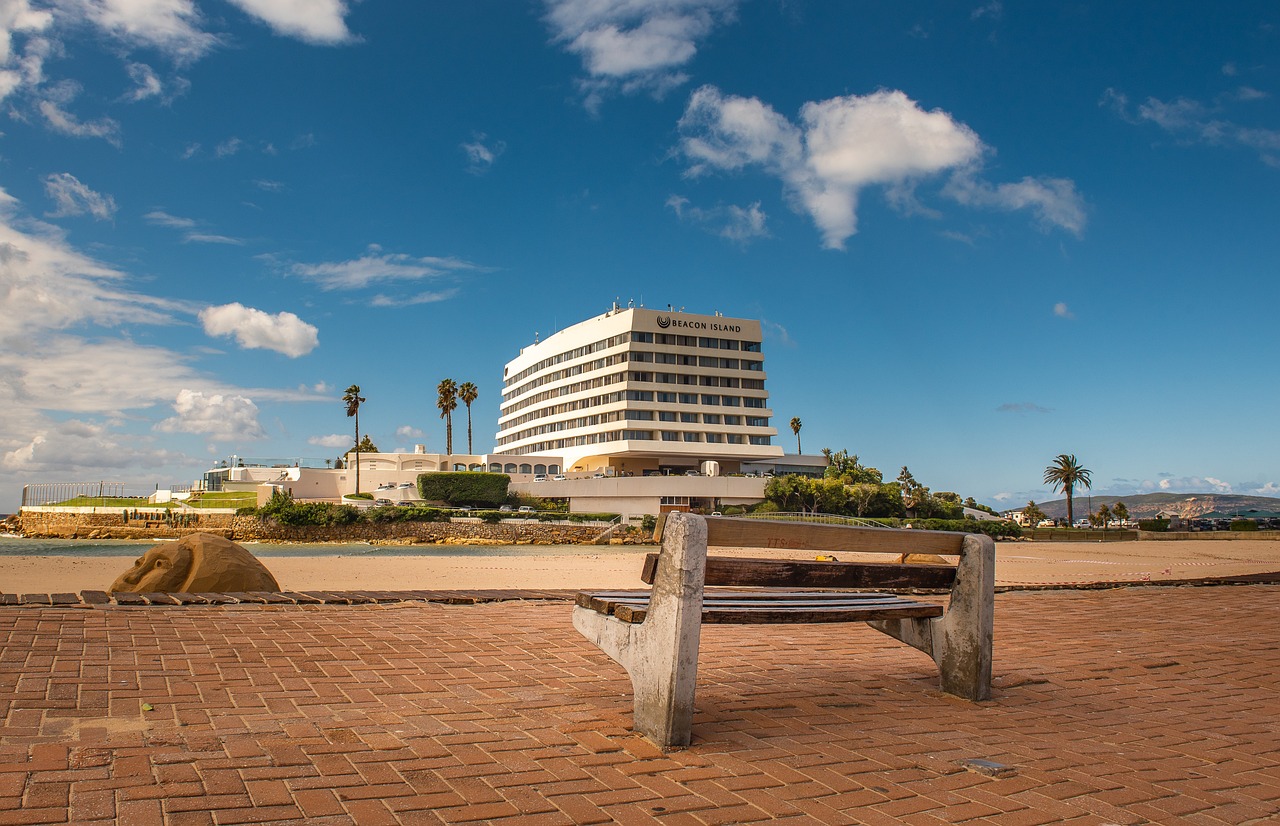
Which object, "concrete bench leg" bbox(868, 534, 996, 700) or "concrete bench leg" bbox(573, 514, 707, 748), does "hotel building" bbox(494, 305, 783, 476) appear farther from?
"concrete bench leg" bbox(573, 514, 707, 748)

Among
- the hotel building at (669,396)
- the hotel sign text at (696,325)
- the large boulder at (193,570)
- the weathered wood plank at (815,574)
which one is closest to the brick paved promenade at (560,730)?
the weathered wood plank at (815,574)

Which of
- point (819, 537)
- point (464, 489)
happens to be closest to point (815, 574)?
point (819, 537)

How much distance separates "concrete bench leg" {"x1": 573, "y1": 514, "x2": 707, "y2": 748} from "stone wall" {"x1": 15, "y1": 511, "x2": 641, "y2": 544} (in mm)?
54991

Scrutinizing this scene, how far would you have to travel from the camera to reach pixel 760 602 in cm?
457

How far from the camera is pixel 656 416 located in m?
89.8

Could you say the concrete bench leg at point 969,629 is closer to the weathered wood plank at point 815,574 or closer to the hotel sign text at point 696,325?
the weathered wood plank at point 815,574

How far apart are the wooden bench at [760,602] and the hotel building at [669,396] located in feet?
260

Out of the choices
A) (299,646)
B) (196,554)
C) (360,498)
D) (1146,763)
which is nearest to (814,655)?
(1146,763)

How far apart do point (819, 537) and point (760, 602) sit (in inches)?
20.6

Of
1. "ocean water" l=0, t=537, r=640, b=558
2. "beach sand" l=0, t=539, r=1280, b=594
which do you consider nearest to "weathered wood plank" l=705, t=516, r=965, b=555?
"beach sand" l=0, t=539, r=1280, b=594

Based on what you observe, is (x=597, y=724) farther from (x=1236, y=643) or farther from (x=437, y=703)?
(x=1236, y=643)

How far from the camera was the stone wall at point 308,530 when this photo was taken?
6041 centimetres

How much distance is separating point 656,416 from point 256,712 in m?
85.5

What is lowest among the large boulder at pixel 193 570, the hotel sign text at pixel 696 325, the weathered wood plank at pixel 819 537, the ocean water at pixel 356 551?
the ocean water at pixel 356 551
